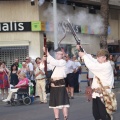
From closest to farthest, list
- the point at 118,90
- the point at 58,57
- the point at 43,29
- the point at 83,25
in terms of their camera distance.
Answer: the point at 58,57 < the point at 118,90 < the point at 43,29 < the point at 83,25

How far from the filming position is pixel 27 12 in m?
25.9

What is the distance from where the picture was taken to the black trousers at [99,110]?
28.9 feet

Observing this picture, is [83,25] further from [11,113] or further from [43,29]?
[11,113]

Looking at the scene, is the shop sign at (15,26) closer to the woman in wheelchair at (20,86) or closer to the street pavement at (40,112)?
the woman in wheelchair at (20,86)

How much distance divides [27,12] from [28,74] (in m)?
7.72

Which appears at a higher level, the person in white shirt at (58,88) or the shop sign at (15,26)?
the shop sign at (15,26)

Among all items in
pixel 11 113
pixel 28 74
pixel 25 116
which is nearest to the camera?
pixel 25 116

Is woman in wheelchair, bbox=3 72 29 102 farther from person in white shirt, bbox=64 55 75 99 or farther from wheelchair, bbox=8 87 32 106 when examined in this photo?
person in white shirt, bbox=64 55 75 99

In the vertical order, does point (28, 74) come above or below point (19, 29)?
below

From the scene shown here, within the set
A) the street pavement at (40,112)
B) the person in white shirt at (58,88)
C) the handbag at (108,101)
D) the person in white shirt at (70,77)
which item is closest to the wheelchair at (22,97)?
the street pavement at (40,112)

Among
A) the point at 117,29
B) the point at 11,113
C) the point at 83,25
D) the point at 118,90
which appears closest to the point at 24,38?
the point at 83,25

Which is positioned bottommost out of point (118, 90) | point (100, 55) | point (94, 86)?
point (118, 90)

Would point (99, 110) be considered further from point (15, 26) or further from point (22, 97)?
point (15, 26)

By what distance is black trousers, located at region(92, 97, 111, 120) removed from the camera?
8812 mm
